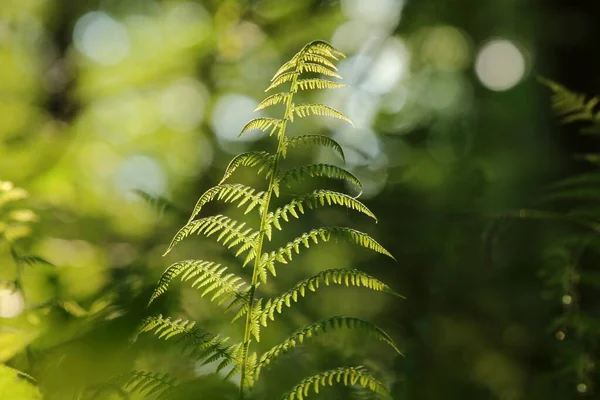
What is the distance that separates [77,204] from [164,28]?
3456 millimetres

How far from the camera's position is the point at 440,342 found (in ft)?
8.95

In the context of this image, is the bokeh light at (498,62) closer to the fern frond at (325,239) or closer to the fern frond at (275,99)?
the fern frond at (275,99)

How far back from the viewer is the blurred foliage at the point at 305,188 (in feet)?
4.48

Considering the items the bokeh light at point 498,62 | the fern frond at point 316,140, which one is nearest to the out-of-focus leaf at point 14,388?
the fern frond at point 316,140

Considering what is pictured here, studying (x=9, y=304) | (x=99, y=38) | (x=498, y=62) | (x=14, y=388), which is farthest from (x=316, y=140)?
(x=498, y=62)

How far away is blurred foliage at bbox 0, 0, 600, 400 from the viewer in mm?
1364

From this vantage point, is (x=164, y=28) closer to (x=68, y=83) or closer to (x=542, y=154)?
(x=68, y=83)

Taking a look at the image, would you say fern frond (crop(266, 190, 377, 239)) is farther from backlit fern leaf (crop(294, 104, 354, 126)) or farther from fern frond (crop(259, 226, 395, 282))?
backlit fern leaf (crop(294, 104, 354, 126))

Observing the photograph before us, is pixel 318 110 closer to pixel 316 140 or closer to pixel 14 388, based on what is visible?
pixel 316 140

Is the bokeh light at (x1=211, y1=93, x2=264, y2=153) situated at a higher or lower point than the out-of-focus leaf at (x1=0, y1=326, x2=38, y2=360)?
higher

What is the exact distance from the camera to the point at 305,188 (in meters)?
2.73

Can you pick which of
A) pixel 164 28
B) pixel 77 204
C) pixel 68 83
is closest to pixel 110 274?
pixel 77 204

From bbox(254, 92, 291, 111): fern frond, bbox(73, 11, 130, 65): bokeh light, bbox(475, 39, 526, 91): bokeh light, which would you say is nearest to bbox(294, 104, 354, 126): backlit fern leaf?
bbox(254, 92, 291, 111): fern frond

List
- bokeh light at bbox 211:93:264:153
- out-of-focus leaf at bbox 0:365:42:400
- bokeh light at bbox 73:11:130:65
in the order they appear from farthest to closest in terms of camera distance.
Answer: bokeh light at bbox 73:11:130:65, bokeh light at bbox 211:93:264:153, out-of-focus leaf at bbox 0:365:42:400
